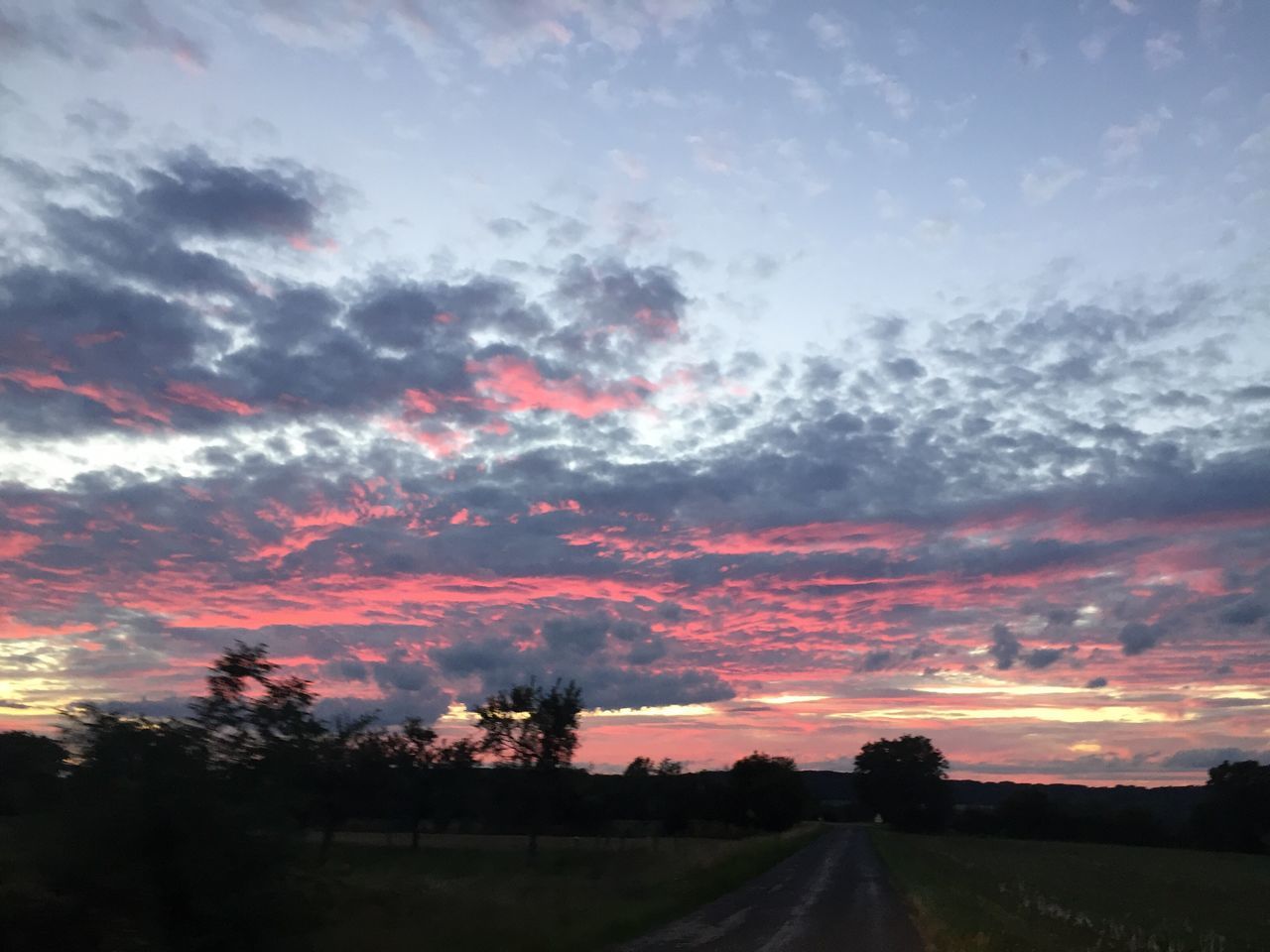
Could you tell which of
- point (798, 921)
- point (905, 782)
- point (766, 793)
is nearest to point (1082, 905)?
point (798, 921)

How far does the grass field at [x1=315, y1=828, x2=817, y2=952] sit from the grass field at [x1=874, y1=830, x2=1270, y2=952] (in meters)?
6.83

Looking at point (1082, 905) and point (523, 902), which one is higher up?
point (523, 902)

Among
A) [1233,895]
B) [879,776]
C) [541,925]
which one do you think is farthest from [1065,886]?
[879,776]

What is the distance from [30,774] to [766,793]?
406ft

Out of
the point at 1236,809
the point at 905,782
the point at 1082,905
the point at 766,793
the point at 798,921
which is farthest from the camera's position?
the point at 905,782

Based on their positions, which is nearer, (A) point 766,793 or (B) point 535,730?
(B) point 535,730

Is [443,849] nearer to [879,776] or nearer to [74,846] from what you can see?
[74,846]

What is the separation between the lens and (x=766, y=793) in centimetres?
12781

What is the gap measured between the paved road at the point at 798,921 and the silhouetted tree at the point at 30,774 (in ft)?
37.4

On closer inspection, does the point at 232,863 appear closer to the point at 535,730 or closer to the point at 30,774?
the point at 30,774

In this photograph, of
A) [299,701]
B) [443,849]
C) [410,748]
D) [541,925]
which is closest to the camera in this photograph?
[299,701]

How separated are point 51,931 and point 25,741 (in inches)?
87.4

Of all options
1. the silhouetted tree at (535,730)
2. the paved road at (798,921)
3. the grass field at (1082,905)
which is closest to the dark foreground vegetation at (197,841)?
the paved road at (798,921)

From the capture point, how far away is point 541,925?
64.3 ft
